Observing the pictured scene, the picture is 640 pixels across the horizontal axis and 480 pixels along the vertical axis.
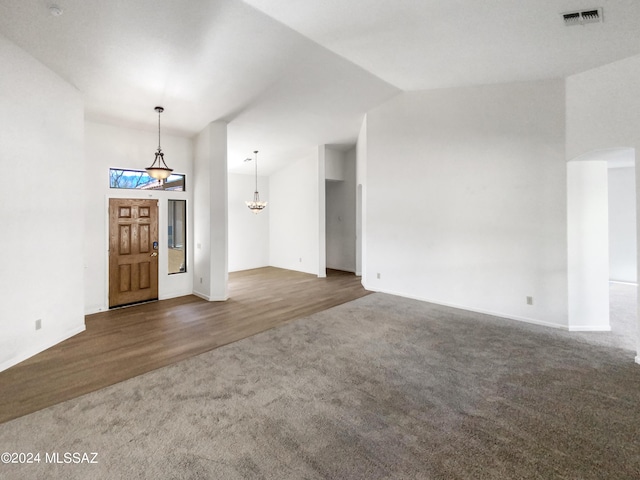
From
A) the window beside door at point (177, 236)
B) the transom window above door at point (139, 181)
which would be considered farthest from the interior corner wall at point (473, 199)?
the transom window above door at point (139, 181)

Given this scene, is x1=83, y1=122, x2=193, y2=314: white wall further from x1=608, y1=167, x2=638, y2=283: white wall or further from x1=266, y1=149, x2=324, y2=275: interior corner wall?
x1=608, y1=167, x2=638, y2=283: white wall

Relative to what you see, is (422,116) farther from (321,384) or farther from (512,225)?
(321,384)

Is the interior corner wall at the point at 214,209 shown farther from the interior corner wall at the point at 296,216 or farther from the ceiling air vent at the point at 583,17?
the ceiling air vent at the point at 583,17

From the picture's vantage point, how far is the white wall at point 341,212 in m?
8.70

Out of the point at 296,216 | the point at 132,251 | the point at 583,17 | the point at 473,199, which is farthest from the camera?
the point at 296,216

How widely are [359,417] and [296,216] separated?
7149 millimetres

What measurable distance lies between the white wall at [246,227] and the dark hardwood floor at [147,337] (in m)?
2.48

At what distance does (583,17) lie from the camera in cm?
289

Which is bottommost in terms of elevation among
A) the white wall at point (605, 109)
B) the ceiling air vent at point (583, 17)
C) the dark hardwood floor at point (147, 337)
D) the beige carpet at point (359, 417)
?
the beige carpet at point (359, 417)

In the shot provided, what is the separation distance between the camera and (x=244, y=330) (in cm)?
418

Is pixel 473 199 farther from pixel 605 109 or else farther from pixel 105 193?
pixel 105 193

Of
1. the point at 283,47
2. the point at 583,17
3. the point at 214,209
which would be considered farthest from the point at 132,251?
the point at 583,17

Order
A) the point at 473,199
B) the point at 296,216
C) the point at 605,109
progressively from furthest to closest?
the point at 296,216 < the point at 473,199 < the point at 605,109

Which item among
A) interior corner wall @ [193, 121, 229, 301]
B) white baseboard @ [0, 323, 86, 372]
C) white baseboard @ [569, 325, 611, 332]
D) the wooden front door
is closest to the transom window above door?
the wooden front door
